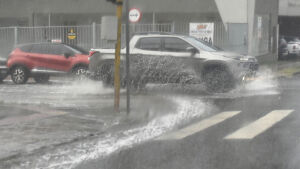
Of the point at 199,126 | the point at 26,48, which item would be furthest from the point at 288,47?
the point at 199,126

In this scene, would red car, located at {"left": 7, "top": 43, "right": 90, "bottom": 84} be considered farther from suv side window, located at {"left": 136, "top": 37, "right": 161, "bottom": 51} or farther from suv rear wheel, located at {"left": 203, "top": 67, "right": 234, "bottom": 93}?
suv rear wheel, located at {"left": 203, "top": 67, "right": 234, "bottom": 93}

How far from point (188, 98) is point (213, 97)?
605 mm

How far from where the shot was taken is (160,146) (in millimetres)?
8188

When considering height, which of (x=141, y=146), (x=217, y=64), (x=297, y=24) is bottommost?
(x=141, y=146)

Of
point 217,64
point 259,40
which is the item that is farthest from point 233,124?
point 259,40

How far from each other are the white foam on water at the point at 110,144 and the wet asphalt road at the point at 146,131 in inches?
0.5

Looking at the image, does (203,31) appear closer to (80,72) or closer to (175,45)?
(80,72)

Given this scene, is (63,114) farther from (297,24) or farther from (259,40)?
(297,24)

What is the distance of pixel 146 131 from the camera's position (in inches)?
380

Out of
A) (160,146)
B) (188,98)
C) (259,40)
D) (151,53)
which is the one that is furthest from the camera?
(259,40)

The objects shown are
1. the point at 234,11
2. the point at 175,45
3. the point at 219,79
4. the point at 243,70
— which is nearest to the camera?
the point at 219,79

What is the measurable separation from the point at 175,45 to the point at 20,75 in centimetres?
674

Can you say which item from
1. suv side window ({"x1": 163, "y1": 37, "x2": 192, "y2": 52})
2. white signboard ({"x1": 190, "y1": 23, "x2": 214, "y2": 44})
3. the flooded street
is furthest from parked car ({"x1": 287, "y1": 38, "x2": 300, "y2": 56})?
suv side window ({"x1": 163, "y1": 37, "x2": 192, "y2": 52})

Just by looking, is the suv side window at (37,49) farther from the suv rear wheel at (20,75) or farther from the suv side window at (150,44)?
the suv side window at (150,44)
